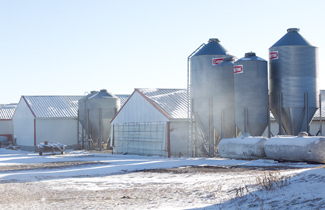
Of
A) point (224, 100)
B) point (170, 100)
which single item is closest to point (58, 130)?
point (170, 100)

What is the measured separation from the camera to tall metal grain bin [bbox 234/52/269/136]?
31.5 metres

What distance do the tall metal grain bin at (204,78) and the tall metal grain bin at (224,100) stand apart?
43 cm

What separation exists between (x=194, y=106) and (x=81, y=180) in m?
16.4

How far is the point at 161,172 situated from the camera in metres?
23.1

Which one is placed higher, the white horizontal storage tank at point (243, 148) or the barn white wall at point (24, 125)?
the barn white wall at point (24, 125)

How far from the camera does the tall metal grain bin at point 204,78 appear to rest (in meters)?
34.2

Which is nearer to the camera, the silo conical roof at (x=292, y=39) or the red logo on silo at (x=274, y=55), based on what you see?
the silo conical roof at (x=292, y=39)

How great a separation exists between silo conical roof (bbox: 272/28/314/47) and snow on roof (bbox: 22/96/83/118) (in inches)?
1074

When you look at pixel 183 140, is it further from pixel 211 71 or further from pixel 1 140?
pixel 1 140

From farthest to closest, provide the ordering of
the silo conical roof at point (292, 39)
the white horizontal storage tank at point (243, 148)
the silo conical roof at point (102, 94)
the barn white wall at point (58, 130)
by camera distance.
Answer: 1. the barn white wall at point (58, 130)
2. the silo conical roof at point (102, 94)
3. the silo conical roof at point (292, 39)
4. the white horizontal storage tank at point (243, 148)

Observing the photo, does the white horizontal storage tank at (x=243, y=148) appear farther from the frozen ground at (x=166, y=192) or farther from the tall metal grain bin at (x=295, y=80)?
the frozen ground at (x=166, y=192)

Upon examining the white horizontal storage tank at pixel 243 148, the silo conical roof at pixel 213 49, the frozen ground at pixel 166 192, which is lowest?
the frozen ground at pixel 166 192

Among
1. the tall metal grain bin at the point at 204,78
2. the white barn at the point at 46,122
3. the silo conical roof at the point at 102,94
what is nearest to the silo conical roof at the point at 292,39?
the tall metal grain bin at the point at 204,78

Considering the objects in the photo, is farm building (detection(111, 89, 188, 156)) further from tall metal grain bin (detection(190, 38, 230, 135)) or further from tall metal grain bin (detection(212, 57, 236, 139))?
tall metal grain bin (detection(212, 57, 236, 139))
